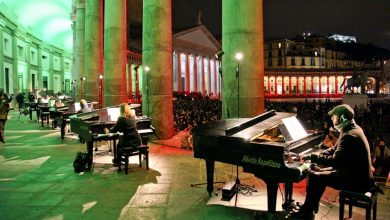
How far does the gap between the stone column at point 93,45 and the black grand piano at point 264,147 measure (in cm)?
1768

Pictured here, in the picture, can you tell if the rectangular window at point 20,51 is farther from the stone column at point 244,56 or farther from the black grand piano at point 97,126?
the stone column at point 244,56

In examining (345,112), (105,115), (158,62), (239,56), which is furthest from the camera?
(158,62)

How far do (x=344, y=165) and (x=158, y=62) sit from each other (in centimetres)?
1037

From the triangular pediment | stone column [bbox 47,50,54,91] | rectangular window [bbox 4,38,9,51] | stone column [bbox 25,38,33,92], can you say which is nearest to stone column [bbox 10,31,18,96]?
rectangular window [bbox 4,38,9,51]

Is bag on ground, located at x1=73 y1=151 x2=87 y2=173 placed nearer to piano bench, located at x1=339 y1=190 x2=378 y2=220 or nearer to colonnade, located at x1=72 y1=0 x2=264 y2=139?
colonnade, located at x1=72 y1=0 x2=264 y2=139

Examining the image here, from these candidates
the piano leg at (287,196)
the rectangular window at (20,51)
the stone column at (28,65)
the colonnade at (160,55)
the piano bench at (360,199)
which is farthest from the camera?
the stone column at (28,65)

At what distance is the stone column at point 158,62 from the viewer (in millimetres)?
13648

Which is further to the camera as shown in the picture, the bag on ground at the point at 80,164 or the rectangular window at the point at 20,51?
the rectangular window at the point at 20,51

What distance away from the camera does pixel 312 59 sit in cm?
9806

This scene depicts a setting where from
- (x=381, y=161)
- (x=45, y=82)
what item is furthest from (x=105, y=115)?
(x=45, y=82)

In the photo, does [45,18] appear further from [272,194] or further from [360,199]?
[360,199]

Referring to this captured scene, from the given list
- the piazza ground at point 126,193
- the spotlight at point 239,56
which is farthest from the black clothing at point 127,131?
the spotlight at point 239,56

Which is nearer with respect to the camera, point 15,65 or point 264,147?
point 264,147

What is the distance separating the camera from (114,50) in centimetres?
1742
